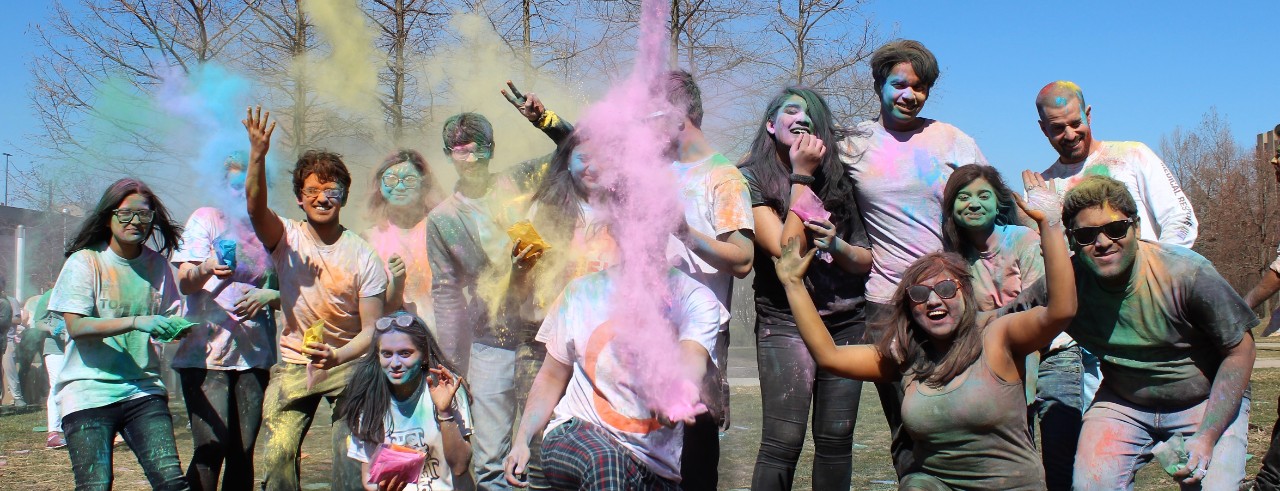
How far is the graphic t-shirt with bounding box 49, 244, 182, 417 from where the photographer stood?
415 cm

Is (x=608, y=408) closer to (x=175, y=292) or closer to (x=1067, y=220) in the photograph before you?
(x=1067, y=220)

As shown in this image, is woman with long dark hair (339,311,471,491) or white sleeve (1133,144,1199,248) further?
white sleeve (1133,144,1199,248)

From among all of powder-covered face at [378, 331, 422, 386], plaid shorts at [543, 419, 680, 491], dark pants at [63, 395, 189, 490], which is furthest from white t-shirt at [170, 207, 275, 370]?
plaid shorts at [543, 419, 680, 491]

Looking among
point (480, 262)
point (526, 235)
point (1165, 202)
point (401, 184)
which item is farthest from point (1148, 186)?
point (401, 184)

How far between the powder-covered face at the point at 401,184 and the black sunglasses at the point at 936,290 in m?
2.48

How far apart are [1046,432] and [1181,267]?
2.83 ft

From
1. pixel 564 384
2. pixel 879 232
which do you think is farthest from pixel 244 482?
pixel 879 232

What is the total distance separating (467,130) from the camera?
15.1ft

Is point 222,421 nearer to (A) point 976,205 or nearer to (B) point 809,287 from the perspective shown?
(B) point 809,287

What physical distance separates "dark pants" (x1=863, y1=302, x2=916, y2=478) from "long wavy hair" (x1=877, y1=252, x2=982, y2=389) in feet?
0.17

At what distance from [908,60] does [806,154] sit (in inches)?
21.9

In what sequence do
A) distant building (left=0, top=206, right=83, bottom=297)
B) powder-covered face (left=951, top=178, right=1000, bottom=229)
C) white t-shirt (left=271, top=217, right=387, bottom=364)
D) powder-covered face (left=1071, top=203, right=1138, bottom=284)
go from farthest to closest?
distant building (left=0, top=206, right=83, bottom=297) < white t-shirt (left=271, top=217, right=387, bottom=364) < powder-covered face (left=951, top=178, right=1000, bottom=229) < powder-covered face (left=1071, top=203, right=1138, bottom=284)

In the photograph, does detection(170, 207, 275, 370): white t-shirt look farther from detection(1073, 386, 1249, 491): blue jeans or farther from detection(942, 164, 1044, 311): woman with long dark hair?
detection(1073, 386, 1249, 491): blue jeans

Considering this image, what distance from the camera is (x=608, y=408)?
3.47m
